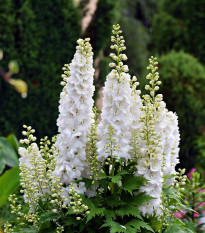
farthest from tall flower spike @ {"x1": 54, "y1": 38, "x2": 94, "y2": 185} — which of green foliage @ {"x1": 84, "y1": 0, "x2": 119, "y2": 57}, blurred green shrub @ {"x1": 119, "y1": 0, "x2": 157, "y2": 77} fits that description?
blurred green shrub @ {"x1": 119, "y1": 0, "x2": 157, "y2": 77}

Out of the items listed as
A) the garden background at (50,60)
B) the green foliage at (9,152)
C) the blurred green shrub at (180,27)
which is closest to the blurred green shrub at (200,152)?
the garden background at (50,60)

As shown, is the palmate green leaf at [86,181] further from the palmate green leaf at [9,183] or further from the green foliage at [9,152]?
the green foliage at [9,152]

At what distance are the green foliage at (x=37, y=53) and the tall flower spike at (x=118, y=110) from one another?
3.27 meters

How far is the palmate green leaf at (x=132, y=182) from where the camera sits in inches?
90.3

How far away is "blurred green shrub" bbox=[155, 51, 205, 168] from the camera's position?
6438mm

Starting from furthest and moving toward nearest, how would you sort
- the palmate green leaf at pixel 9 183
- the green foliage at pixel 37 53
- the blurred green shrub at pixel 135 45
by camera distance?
1. the blurred green shrub at pixel 135 45
2. the green foliage at pixel 37 53
3. the palmate green leaf at pixel 9 183

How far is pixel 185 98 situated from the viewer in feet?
21.1

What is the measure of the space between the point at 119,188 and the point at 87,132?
349 mm

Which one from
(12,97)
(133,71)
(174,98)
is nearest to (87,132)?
(12,97)

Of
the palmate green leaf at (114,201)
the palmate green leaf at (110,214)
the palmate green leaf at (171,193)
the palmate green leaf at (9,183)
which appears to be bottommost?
the palmate green leaf at (110,214)

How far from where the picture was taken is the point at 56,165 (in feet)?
8.29

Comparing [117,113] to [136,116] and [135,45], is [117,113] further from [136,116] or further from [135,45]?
[135,45]

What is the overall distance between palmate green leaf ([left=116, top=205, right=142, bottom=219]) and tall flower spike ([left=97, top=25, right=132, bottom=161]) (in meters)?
0.26

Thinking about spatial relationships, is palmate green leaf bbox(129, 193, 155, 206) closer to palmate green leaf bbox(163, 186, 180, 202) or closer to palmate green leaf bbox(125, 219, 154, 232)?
palmate green leaf bbox(125, 219, 154, 232)
